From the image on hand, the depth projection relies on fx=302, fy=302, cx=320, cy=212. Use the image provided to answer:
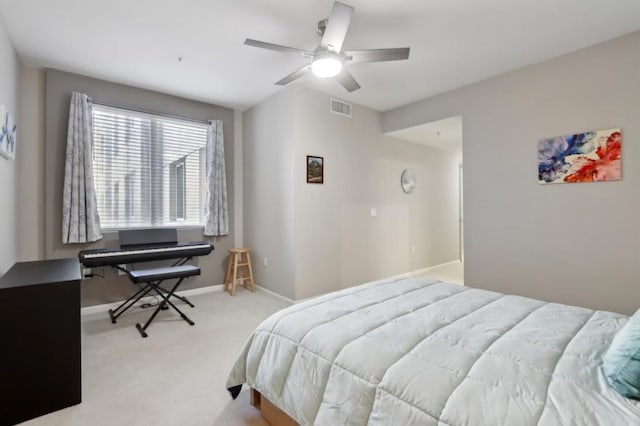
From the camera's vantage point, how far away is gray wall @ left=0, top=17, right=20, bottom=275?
2336mm

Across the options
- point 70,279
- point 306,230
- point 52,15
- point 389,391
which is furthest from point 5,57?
point 389,391

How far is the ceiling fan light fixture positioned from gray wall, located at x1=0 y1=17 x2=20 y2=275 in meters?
2.37

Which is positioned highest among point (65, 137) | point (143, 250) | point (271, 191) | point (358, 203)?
point (65, 137)

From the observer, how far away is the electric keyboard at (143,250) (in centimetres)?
287

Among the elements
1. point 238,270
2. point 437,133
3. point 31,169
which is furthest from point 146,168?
point 437,133

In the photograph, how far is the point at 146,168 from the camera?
3.75 meters

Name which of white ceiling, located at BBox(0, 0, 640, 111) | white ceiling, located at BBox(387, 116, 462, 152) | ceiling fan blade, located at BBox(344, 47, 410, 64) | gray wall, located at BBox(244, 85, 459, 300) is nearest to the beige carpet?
gray wall, located at BBox(244, 85, 459, 300)

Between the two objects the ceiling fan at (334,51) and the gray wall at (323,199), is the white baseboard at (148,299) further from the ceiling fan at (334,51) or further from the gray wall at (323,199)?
the ceiling fan at (334,51)

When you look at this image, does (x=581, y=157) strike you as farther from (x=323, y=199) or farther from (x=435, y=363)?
(x=435, y=363)

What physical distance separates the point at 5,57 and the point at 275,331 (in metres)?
3.04

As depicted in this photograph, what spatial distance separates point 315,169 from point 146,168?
2102mm

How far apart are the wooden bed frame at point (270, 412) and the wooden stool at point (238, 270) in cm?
235

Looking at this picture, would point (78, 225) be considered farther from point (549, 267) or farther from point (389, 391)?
point (549, 267)

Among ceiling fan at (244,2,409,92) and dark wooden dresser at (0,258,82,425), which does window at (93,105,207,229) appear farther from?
ceiling fan at (244,2,409,92)
